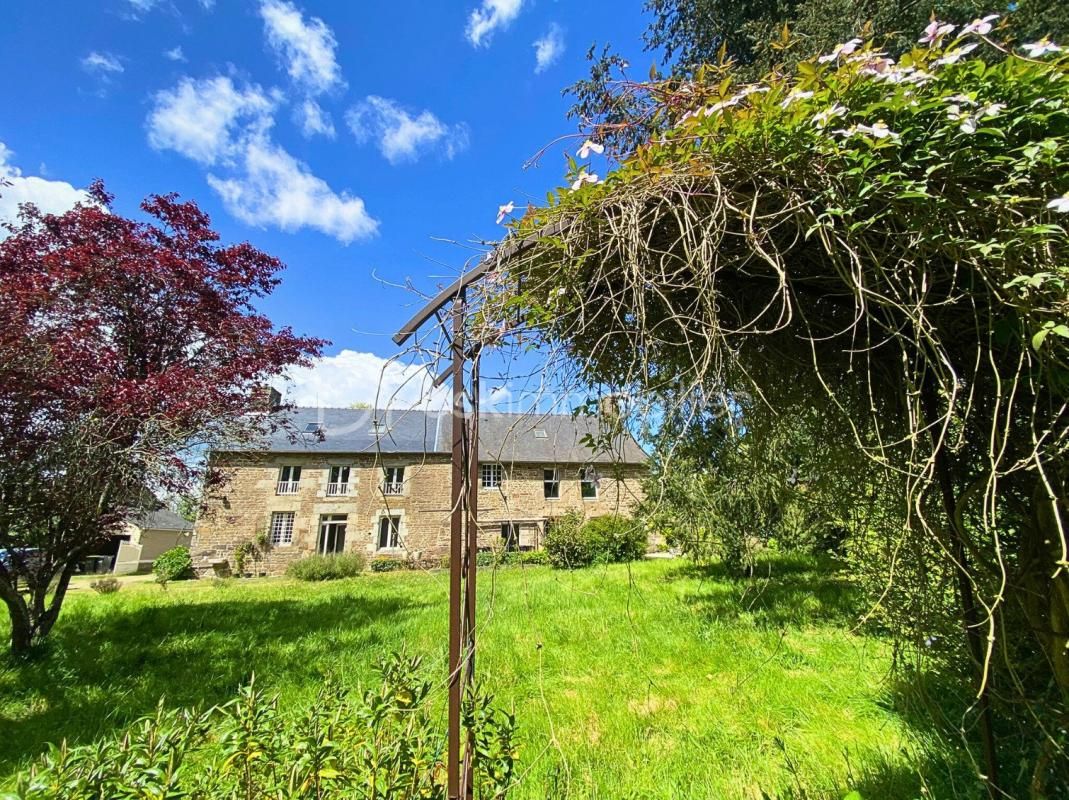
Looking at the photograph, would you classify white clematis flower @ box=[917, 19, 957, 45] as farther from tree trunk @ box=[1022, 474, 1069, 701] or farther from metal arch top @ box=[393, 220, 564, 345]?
tree trunk @ box=[1022, 474, 1069, 701]

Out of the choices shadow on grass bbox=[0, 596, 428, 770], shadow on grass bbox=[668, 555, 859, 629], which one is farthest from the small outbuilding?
shadow on grass bbox=[668, 555, 859, 629]

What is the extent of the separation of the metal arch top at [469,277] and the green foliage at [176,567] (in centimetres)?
2107

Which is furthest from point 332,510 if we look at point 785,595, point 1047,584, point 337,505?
point 1047,584

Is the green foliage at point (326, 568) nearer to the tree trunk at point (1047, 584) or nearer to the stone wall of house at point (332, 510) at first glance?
the stone wall of house at point (332, 510)

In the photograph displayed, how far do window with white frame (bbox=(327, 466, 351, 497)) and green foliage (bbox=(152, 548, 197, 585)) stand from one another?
5.21 metres

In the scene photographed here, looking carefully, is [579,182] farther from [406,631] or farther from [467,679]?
[406,631]

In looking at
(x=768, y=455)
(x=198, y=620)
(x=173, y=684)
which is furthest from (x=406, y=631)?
(x=768, y=455)

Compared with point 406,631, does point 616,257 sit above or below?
above

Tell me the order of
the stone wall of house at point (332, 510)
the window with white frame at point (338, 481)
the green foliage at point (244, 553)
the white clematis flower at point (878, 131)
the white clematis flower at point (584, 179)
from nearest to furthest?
1. the white clematis flower at point (878, 131)
2. the white clematis flower at point (584, 179)
3. the green foliage at point (244, 553)
4. the stone wall of house at point (332, 510)
5. the window with white frame at point (338, 481)

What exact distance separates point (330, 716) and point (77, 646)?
21.5ft

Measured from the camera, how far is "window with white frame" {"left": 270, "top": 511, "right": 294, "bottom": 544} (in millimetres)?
18891

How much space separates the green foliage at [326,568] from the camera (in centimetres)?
1644

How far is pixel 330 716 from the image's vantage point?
70.2 inches

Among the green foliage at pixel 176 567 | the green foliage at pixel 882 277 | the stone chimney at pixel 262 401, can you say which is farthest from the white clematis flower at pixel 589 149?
the green foliage at pixel 176 567
